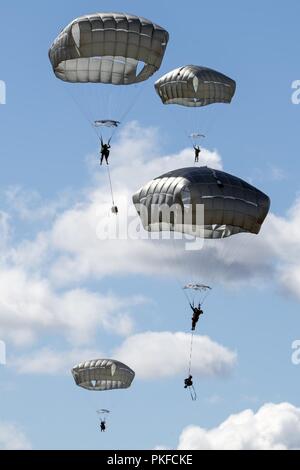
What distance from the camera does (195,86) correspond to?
377 feet

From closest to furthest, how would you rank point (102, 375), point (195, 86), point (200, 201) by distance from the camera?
point (200, 201) → point (195, 86) → point (102, 375)

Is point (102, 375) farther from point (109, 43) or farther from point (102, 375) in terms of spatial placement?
point (109, 43)

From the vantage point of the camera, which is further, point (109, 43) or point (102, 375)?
point (102, 375)

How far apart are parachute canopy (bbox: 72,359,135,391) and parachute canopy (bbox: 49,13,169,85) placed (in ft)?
100

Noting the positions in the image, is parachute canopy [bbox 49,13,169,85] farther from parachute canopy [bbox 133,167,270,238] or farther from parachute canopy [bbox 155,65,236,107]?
parachute canopy [bbox 155,65,236,107]

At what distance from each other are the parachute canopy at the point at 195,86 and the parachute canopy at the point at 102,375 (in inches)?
843

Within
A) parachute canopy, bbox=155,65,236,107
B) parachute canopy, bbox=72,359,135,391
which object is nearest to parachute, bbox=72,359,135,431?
parachute canopy, bbox=72,359,135,391

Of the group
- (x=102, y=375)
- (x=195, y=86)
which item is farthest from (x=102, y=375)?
(x=195, y=86)

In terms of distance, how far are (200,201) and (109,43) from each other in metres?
10.8

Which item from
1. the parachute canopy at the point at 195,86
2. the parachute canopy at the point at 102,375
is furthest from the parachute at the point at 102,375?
the parachute canopy at the point at 195,86

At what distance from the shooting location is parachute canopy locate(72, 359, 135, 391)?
419ft

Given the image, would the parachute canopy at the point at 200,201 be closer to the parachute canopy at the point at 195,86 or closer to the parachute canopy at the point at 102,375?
the parachute canopy at the point at 195,86

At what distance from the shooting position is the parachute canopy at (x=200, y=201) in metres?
100
